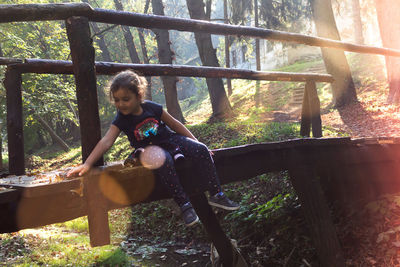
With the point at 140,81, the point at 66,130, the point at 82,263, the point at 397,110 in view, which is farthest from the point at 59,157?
the point at 140,81

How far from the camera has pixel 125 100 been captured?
2.83m

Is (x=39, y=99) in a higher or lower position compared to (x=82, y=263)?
higher

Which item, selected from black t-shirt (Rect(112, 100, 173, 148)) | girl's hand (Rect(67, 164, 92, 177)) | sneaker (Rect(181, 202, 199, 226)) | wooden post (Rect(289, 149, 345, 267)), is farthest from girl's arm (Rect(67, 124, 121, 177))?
wooden post (Rect(289, 149, 345, 267))

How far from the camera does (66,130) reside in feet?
80.1

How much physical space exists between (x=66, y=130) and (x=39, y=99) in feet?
26.5

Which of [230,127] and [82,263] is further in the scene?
[230,127]

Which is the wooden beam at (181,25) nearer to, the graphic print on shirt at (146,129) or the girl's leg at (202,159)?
the graphic print on shirt at (146,129)

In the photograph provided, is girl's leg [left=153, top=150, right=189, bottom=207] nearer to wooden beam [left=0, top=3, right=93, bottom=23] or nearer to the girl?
the girl

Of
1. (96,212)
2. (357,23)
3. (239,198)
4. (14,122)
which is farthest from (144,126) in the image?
(357,23)

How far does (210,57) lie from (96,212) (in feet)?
40.2

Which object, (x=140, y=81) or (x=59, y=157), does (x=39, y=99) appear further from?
(x=140, y=81)

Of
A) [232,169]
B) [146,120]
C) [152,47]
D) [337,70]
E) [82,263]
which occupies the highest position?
[152,47]

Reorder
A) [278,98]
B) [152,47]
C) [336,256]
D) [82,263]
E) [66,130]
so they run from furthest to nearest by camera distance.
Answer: [152,47] → [66,130] → [278,98] → [82,263] → [336,256]

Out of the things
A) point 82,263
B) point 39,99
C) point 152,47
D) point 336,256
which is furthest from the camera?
point 152,47
